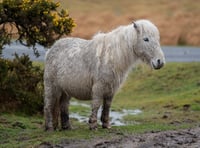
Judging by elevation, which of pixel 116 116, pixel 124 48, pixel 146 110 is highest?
pixel 124 48

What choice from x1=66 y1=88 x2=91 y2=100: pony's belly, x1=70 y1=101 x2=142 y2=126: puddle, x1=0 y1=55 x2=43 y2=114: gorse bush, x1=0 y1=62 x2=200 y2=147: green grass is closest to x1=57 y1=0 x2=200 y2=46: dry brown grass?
x1=0 y1=62 x2=200 y2=147: green grass

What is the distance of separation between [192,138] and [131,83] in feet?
51.9

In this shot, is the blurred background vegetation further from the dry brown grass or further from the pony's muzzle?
the dry brown grass

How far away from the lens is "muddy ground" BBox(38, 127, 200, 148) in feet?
34.5

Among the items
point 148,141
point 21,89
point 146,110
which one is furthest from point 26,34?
point 148,141

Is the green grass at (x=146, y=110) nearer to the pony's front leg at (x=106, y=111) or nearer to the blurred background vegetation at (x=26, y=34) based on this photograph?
the pony's front leg at (x=106, y=111)

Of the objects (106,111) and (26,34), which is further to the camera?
(26,34)

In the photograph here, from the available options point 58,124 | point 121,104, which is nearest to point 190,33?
point 121,104

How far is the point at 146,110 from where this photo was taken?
20781 mm

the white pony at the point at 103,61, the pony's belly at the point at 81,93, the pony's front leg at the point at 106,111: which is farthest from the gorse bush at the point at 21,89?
the pony's front leg at the point at 106,111

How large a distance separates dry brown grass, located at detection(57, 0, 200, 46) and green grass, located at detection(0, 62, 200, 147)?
29.7 m

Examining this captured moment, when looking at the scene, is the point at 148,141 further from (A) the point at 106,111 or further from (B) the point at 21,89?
(B) the point at 21,89

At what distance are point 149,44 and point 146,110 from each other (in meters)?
8.26

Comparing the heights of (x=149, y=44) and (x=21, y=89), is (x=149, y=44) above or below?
above
